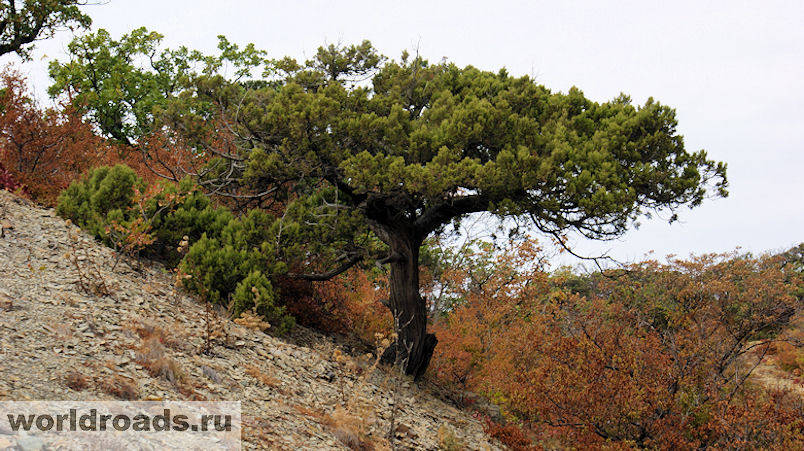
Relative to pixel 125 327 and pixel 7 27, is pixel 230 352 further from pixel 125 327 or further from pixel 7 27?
pixel 7 27

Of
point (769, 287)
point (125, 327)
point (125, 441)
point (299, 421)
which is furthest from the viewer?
point (769, 287)

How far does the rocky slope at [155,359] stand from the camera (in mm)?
4355

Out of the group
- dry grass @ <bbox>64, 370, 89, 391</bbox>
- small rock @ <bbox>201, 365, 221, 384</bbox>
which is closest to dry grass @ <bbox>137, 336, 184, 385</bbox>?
small rock @ <bbox>201, 365, 221, 384</bbox>

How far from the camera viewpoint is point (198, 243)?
30.1 feet

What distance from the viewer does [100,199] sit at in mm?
9562

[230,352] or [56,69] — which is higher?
[56,69]

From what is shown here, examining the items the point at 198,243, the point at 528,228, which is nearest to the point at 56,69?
the point at 198,243

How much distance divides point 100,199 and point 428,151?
551 cm

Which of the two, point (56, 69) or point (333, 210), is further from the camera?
point (56, 69)

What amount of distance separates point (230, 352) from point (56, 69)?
20.7 m

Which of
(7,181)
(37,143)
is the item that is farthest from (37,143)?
(7,181)

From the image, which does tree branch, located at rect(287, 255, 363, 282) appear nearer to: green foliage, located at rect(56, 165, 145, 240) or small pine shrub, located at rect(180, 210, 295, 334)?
small pine shrub, located at rect(180, 210, 295, 334)

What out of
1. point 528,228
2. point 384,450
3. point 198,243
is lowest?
point 384,450

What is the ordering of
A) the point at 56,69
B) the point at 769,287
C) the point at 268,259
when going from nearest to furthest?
1. the point at 268,259
2. the point at 769,287
3. the point at 56,69
